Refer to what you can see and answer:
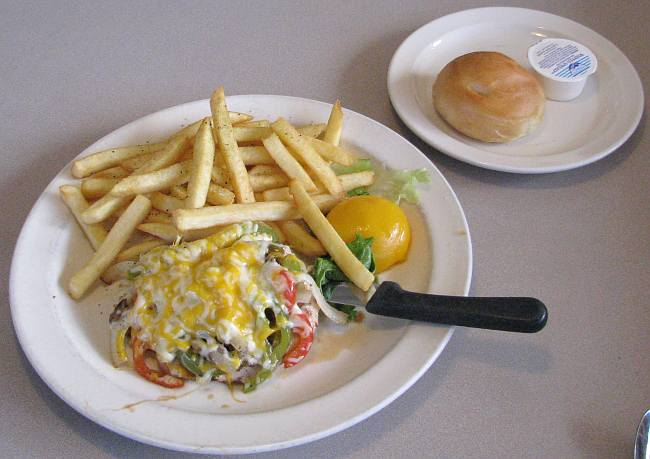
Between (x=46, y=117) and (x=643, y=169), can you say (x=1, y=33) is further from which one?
(x=643, y=169)

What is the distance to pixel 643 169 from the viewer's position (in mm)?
2600

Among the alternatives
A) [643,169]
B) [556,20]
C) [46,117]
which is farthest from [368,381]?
[556,20]

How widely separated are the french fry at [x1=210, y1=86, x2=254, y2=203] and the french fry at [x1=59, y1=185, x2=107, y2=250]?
0.48 metres

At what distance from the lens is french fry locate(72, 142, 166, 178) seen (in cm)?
220

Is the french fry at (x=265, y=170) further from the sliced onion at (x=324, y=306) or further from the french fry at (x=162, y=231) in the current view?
the sliced onion at (x=324, y=306)

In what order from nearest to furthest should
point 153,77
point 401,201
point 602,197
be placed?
point 401,201 < point 602,197 < point 153,77

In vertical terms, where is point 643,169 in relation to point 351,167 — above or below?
below

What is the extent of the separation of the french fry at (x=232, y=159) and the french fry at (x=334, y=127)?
39cm

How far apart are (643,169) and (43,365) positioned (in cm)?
237

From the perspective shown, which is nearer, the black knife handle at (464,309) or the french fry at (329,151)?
the black knife handle at (464,309)

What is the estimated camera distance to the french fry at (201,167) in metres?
1.99

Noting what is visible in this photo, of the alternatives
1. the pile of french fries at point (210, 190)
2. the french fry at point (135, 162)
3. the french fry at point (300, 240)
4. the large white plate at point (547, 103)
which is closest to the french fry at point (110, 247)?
the pile of french fries at point (210, 190)

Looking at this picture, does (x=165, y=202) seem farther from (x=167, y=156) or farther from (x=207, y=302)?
(x=207, y=302)

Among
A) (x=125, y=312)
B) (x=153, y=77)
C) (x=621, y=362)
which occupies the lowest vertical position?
(x=621, y=362)
